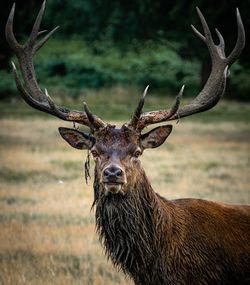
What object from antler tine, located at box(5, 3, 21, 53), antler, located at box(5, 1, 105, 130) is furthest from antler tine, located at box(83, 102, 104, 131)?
antler tine, located at box(5, 3, 21, 53)

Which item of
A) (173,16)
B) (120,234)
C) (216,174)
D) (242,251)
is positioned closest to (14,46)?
(120,234)

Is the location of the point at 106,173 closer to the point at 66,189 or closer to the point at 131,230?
the point at 131,230

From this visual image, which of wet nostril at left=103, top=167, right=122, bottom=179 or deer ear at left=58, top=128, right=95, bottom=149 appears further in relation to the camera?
deer ear at left=58, top=128, right=95, bottom=149

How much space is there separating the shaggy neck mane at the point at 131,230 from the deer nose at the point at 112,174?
29 cm

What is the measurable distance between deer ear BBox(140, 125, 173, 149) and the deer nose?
685 millimetres

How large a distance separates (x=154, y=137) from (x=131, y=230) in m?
0.90

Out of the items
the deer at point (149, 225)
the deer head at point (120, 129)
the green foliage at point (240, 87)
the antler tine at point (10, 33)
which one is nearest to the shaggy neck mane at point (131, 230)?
the deer at point (149, 225)

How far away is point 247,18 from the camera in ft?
65.0

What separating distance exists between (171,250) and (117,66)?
1686 inches

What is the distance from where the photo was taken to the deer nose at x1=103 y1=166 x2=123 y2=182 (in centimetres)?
632

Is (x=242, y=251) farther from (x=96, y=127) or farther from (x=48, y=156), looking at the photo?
(x=48, y=156)

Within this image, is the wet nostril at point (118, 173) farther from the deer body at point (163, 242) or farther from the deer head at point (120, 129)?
the deer body at point (163, 242)

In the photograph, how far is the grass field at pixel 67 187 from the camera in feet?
30.3

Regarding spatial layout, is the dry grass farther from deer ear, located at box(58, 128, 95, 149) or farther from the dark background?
the dark background
